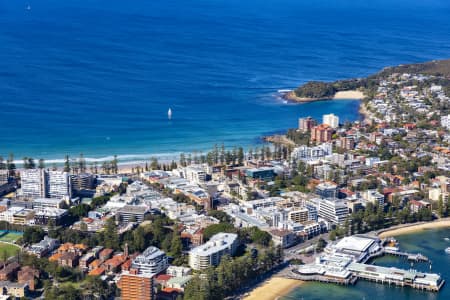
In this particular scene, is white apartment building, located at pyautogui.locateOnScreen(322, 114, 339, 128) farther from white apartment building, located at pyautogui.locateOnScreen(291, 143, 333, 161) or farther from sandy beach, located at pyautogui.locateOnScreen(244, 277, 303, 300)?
sandy beach, located at pyautogui.locateOnScreen(244, 277, 303, 300)

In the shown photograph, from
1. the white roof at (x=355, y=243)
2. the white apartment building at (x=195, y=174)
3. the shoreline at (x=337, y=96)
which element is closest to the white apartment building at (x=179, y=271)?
the white roof at (x=355, y=243)

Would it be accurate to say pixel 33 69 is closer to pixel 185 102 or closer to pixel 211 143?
pixel 185 102

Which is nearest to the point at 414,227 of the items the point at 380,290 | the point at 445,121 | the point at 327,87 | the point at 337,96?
the point at 380,290

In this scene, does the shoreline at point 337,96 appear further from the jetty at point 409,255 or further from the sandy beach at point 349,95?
the jetty at point 409,255

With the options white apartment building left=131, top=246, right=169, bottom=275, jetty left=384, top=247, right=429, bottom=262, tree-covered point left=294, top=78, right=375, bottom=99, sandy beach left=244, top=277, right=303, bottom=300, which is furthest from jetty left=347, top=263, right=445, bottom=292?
tree-covered point left=294, top=78, right=375, bottom=99

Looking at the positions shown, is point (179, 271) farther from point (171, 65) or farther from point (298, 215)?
point (171, 65)

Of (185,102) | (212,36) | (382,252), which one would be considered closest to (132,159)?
(185,102)
